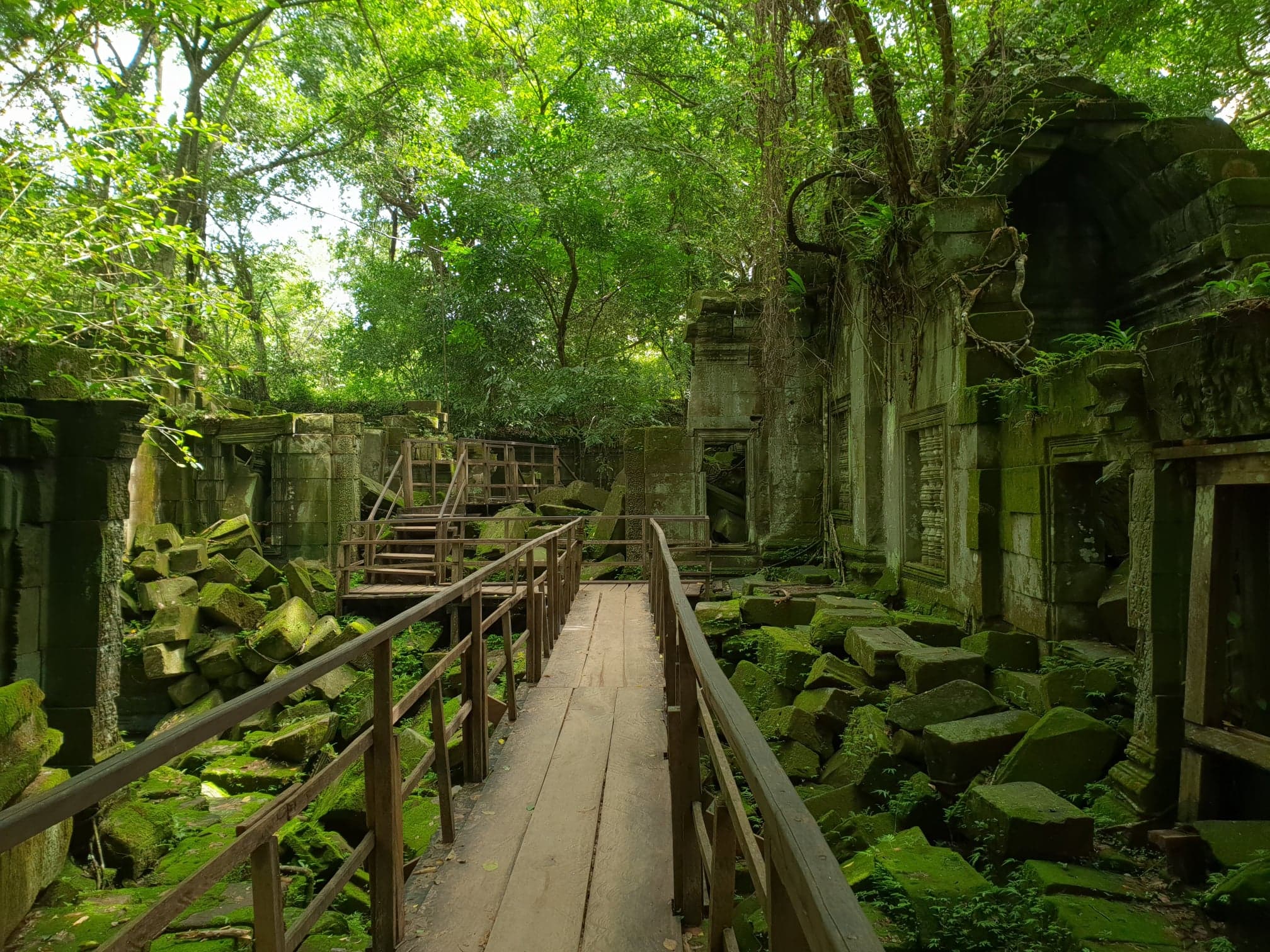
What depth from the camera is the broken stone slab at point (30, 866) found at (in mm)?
3979

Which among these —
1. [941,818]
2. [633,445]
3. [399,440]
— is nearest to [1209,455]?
[941,818]

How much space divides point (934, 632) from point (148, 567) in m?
10.2

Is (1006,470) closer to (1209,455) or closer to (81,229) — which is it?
(1209,455)

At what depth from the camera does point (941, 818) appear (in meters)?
4.81

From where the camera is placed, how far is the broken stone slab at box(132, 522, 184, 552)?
11.1 metres

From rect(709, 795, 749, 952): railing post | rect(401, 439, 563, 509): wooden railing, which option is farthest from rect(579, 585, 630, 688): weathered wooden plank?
rect(401, 439, 563, 509): wooden railing

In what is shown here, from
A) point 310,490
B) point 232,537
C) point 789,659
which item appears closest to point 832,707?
point 789,659

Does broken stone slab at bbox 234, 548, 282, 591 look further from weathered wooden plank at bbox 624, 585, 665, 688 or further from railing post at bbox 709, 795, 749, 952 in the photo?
railing post at bbox 709, 795, 749, 952

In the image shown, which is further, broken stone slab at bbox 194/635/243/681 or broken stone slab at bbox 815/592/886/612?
broken stone slab at bbox 194/635/243/681

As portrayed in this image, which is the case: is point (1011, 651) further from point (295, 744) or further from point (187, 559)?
point (187, 559)

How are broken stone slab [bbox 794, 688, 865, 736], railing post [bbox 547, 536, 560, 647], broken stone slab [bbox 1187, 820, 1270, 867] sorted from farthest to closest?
1. railing post [bbox 547, 536, 560, 647]
2. broken stone slab [bbox 794, 688, 865, 736]
3. broken stone slab [bbox 1187, 820, 1270, 867]

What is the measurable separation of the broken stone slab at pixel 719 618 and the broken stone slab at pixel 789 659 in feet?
3.02

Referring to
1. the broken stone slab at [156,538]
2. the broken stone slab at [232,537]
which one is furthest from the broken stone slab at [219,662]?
the broken stone slab at [232,537]

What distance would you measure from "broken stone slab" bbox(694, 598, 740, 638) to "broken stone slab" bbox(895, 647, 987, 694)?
253cm
